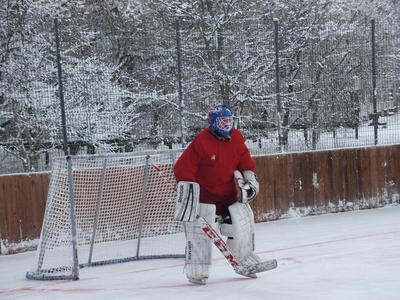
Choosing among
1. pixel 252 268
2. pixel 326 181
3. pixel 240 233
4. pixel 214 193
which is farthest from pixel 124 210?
pixel 326 181

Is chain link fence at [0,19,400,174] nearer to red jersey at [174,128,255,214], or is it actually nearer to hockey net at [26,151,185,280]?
hockey net at [26,151,185,280]

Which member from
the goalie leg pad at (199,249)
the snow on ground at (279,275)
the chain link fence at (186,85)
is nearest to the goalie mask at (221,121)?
the goalie leg pad at (199,249)

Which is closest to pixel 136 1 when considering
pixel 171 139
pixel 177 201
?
pixel 171 139

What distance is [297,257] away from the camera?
25.2 feet

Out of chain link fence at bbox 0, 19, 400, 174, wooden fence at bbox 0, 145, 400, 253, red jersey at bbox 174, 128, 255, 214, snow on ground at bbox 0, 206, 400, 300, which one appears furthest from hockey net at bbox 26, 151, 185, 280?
wooden fence at bbox 0, 145, 400, 253

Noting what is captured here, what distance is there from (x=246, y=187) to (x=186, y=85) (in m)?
4.57

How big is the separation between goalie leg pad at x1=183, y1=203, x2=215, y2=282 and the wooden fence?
4084mm

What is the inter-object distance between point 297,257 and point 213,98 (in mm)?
3966

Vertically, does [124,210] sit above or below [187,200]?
below

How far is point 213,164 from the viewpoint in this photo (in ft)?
21.0

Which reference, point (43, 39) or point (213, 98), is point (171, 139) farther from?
point (43, 39)

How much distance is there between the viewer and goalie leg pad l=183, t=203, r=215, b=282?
21.0ft

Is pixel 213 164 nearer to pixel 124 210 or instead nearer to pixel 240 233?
pixel 240 233

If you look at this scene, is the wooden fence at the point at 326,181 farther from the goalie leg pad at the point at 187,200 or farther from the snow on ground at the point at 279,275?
the goalie leg pad at the point at 187,200
